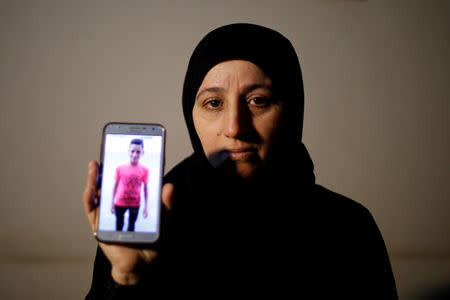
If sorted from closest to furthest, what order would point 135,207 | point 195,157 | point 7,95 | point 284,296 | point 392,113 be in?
point 135,207, point 284,296, point 195,157, point 7,95, point 392,113

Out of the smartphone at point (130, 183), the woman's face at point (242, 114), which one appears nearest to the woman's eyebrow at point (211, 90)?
the woman's face at point (242, 114)

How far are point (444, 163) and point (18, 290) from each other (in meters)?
1.75

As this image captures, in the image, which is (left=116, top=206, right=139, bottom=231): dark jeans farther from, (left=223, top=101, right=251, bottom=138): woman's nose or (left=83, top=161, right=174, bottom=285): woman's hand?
(left=223, top=101, right=251, bottom=138): woman's nose

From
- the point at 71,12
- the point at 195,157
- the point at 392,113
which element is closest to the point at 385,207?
the point at 392,113

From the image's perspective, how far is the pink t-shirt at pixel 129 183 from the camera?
1.72ft

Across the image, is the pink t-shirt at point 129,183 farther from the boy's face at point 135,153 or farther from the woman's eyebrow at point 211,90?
the woman's eyebrow at point 211,90

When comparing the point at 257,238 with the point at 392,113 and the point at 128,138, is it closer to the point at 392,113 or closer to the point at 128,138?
the point at 128,138

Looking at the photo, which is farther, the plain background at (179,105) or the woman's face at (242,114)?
the plain background at (179,105)

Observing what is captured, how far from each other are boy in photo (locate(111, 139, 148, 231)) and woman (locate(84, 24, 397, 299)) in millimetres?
135

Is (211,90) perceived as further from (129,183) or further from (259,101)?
(129,183)

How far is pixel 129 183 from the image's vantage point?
1.75 feet

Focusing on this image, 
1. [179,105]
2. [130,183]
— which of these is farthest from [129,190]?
[179,105]

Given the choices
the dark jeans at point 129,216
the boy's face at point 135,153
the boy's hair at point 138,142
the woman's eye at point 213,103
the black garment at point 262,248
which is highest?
the woman's eye at point 213,103

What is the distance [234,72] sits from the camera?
1.98ft
